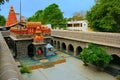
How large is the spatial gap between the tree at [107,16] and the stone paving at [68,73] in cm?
659

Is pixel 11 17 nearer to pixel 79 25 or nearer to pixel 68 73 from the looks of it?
pixel 68 73

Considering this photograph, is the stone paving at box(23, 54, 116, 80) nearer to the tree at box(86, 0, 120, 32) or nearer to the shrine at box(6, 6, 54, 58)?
the shrine at box(6, 6, 54, 58)

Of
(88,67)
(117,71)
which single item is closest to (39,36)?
(88,67)

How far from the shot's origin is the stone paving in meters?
11.3

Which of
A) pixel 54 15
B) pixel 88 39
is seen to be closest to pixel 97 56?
pixel 88 39

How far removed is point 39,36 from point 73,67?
17.2 ft

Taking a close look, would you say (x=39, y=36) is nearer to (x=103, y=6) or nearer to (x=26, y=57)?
(x=26, y=57)

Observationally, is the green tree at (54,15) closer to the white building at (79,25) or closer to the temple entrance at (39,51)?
the white building at (79,25)

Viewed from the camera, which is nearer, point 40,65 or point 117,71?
point 117,71

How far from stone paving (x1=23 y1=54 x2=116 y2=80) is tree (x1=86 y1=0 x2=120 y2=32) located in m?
6.59

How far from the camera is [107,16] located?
1759 centimetres

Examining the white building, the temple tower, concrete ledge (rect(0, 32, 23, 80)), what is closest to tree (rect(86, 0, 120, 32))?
the temple tower

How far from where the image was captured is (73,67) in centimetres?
1376

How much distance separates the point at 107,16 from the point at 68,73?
29.4ft
